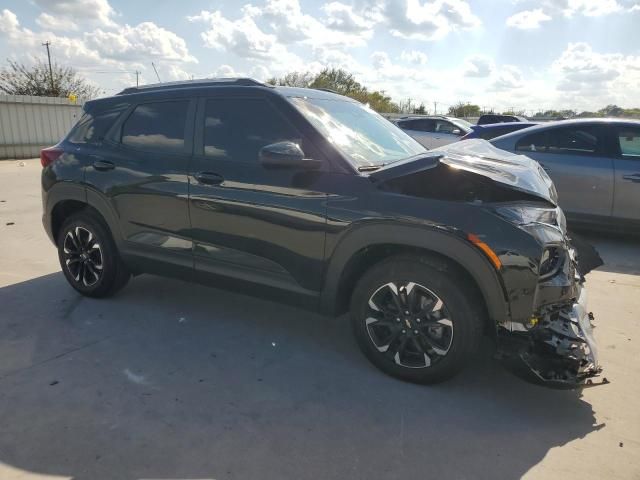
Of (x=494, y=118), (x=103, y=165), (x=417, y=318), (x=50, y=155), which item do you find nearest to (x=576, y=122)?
(x=417, y=318)

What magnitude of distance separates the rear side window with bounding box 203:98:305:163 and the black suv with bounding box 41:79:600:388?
0.01m

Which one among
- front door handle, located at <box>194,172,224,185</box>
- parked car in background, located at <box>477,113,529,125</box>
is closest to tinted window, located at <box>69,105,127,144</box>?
front door handle, located at <box>194,172,224,185</box>

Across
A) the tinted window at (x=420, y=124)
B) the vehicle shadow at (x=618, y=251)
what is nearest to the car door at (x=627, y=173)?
the vehicle shadow at (x=618, y=251)

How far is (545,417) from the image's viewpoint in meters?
2.88

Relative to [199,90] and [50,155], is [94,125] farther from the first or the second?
[199,90]

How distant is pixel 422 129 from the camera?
15523 millimetres

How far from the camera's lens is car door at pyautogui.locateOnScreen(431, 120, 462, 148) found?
14.9m

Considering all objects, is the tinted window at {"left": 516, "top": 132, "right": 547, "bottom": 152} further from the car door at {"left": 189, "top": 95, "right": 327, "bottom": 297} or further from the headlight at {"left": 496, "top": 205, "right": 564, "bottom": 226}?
the car door at {"left": 189, "top": 95, "right": 327, "bottom": 297}

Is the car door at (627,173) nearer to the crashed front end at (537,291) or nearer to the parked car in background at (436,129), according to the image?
the crashed front end at (537,291)

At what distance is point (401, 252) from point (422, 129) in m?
13.2

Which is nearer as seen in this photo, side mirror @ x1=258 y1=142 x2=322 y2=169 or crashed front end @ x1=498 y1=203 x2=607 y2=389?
crashed front end @ x1=498 y1=203 x2=607 y2=389

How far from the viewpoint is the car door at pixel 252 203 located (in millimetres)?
3297

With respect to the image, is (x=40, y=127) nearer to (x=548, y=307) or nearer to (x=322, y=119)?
(x=322, y=119)

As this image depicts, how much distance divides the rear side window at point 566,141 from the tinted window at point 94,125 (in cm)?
511
